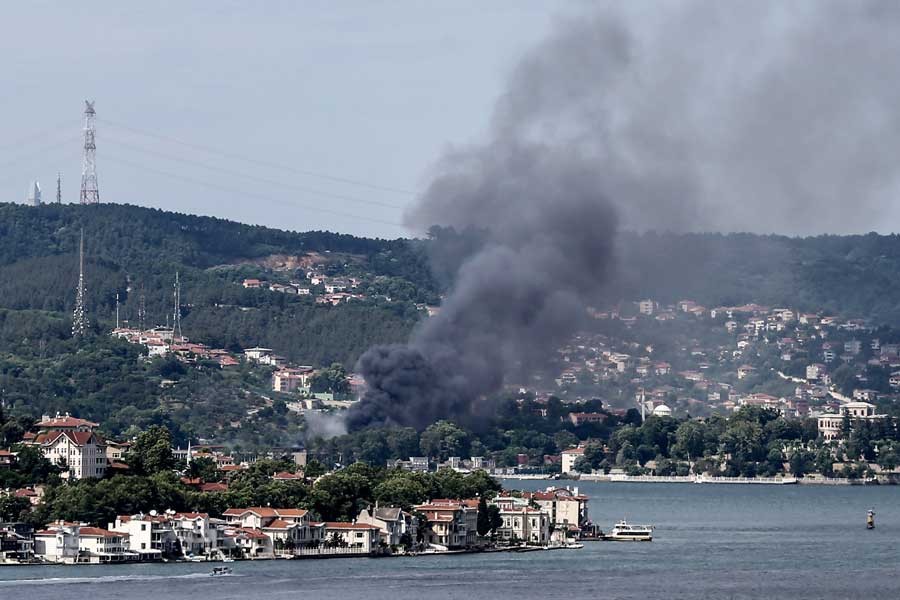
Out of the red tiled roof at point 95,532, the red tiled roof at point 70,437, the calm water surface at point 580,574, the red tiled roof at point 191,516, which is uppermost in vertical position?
the red tiled roof at point 70,437

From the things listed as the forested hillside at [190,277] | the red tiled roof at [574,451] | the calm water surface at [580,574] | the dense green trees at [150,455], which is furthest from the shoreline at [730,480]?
the dense green trees at [150,455]

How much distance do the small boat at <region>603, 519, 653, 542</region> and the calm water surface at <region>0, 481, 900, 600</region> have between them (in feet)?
2.40

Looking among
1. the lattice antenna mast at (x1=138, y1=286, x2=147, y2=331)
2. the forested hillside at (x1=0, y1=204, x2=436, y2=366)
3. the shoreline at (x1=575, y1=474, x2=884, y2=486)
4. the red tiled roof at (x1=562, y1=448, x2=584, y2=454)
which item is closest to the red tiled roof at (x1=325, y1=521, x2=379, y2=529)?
the shoreline at (x1=575, y1=474, x2=884, y2=486)

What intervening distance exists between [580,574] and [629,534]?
15.3 meters

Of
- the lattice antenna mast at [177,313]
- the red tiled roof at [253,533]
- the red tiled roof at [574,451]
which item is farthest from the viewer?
the lattice antenna mast at [177,313]

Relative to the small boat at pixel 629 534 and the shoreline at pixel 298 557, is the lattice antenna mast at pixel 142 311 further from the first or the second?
the shoreline at pixel 298 557

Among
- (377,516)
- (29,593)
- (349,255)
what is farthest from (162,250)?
(29,593)

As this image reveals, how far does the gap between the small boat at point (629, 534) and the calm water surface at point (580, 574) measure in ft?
2.40

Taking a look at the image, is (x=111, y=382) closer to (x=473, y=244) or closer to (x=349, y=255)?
(x=473, y=244)

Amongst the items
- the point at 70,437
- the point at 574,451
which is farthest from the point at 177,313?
the point at 70,437

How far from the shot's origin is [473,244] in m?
124

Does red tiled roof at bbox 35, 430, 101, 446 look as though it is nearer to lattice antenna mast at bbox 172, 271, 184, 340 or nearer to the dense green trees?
the dense green trees

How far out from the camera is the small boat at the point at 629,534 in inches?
2857

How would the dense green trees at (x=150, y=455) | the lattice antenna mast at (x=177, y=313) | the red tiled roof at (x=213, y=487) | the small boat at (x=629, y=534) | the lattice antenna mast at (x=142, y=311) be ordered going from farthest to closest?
the lattice antenna mast at (x=142, y=311), the lattice antenna mast at (x=177, y=313), the small boat at (x=629, y=534), the dense green trees at (x=150, y=455), the red tiled roof at (x=213, y=487)
